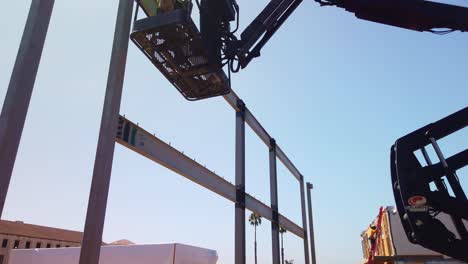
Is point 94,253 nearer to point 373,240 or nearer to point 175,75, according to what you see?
point 175,75

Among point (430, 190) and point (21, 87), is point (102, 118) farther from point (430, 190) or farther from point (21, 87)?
point (430, 190)

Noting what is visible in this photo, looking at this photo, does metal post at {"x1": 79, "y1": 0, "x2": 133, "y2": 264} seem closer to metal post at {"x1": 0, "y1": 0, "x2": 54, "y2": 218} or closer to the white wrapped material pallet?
metal post at {"x1": 0, "y1": 0, "x2": 54, "y2": 218}

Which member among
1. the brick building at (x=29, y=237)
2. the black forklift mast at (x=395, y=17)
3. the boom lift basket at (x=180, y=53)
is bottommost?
the boom lift basket at (x=180, y=53)

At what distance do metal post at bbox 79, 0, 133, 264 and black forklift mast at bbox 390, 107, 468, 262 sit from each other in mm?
3859

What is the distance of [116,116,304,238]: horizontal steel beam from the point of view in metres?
5.33

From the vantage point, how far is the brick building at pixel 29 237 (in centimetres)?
4088

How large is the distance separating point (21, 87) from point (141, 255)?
6602 millimetres

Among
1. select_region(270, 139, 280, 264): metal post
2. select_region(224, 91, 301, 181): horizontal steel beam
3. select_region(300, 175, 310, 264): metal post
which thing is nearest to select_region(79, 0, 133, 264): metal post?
select_region(224, 91, 301, 181): horizontal steel beam

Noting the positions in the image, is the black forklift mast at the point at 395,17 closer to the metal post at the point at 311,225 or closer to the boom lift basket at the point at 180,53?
the boom lift basket at the point at 180,53

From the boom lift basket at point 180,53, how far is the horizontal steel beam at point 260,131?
226 centimetres

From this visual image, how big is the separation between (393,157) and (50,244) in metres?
47.5

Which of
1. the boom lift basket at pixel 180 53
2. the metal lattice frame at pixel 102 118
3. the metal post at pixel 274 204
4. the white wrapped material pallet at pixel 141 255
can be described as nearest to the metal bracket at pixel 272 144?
the metal post at pixel 274 204

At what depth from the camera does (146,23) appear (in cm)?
540

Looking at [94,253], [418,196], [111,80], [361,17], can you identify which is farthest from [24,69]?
[361,17]
